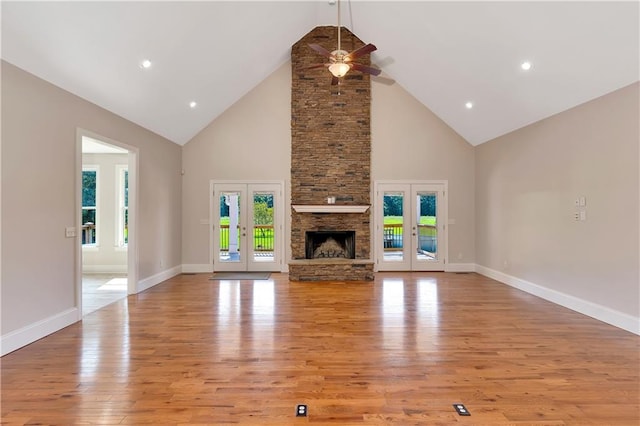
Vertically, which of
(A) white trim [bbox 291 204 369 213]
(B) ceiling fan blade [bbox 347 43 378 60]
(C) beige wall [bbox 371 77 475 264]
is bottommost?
(A) white trim [bbox 291 204 369 213]

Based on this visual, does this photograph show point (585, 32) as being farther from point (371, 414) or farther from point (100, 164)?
point (100, 164)

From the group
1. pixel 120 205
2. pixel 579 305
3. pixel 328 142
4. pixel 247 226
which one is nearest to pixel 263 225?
pixel 247 226

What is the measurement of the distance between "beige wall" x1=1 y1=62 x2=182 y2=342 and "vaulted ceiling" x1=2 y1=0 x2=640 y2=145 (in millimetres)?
250

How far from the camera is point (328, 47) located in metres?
7.80

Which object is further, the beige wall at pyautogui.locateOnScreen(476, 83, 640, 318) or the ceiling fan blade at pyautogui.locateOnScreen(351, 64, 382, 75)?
the ceiling fan blade at pyautogui.locateOnScreen(351, 64, 382, 75)

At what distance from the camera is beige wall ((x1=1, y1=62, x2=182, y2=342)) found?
345 cm

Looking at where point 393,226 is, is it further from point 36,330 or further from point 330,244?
point 36,330

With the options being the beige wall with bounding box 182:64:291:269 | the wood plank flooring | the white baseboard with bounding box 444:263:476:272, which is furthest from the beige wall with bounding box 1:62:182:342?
the white baseboard with bounding box 444:263:476:272

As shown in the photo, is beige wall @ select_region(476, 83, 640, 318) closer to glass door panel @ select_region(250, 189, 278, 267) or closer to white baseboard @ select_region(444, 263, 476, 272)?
white baseboard @ select_region(444, 263, 476, 272)

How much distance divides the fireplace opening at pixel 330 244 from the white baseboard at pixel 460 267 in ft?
7.31

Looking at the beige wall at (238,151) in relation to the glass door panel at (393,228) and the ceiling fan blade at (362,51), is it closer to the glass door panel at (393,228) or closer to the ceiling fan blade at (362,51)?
the glass door panel at (393,228)

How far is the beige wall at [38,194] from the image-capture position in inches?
136

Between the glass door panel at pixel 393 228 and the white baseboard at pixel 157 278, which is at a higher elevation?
the glass door panel at pixel 393 228

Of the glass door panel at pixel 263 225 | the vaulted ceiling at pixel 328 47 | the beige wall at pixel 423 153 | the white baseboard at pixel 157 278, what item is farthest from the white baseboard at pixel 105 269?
the beige wall at pixel 423 153
